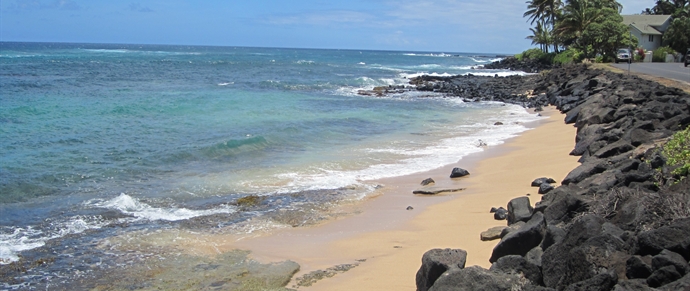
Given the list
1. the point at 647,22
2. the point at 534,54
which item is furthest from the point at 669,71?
the point at 534,54

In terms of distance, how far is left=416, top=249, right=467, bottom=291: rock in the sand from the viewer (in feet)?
18.5

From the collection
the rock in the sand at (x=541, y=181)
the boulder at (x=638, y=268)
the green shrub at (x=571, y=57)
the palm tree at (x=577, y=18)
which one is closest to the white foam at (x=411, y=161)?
the rock in the sand at (x=541, y=181)

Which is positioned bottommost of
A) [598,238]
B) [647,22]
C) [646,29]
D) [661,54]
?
[598,238]

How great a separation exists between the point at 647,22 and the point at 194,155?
57.7 meters

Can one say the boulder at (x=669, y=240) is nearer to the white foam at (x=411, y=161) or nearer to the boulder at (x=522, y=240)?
the boulder at (x=522, y=240)

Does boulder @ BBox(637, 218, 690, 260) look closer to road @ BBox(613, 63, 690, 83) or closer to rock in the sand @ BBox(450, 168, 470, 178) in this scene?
rock in the sand @ BBox(450, 168, 470, 178)

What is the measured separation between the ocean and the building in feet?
108

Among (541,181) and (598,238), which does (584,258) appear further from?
(541,181)

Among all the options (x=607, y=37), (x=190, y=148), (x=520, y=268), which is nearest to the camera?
(x=520, y=268)

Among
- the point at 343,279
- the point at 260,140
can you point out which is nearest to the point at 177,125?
the point at 260,140

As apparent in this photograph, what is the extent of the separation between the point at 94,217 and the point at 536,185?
8.56 metres

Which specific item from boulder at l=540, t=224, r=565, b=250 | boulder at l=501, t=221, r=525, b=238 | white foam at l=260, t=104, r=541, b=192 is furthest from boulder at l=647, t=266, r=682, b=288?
white foam at l=260, t=104, r=541, b=192

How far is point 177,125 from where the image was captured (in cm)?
2153

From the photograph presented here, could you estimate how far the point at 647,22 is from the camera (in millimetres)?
58562
